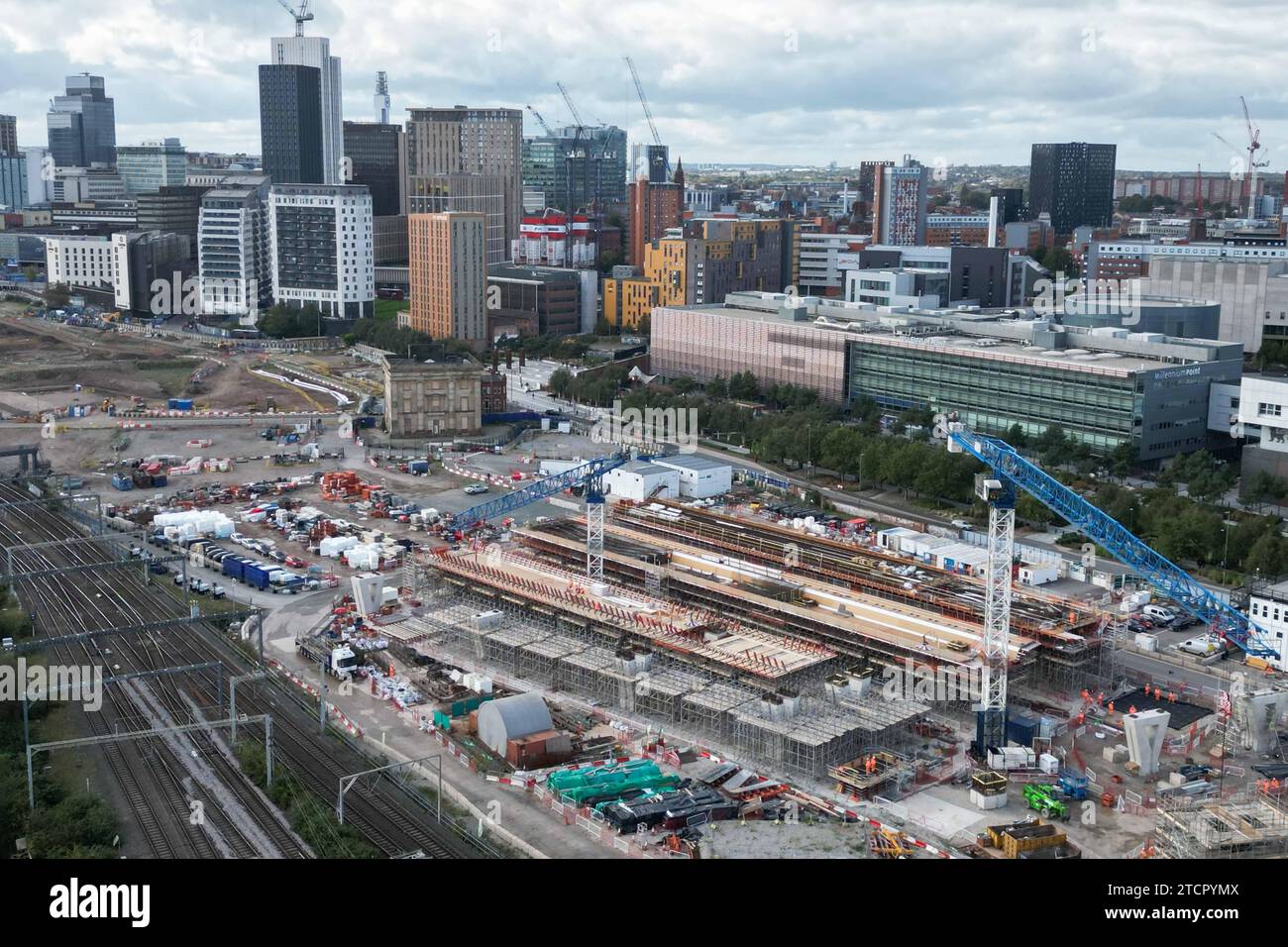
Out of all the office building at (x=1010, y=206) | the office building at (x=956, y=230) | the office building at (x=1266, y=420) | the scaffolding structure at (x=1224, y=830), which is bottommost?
the scaffolding structure at (x=1224, y=830)

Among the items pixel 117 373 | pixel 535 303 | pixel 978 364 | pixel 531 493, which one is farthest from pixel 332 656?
pixel 535 303

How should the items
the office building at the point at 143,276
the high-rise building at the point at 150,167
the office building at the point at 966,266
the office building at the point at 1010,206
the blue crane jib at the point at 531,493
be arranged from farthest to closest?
the high-rise building at the point at 150,167
the office building at the point at 1010,206
the office building at the point at 143,276
the office building at the point at 966,266
the blue crane jib at the point at 531,493

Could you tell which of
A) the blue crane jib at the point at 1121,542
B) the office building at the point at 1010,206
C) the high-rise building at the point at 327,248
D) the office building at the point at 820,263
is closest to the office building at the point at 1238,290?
the office building at the point at 820,263

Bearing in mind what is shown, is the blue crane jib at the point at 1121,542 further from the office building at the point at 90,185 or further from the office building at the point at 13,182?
the office building at the point at 13,182

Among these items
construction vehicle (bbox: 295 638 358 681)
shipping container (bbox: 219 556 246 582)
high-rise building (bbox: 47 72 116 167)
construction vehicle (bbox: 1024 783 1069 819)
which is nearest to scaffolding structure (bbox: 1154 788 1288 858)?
construction vehicle (bbox: 1024 783 1069 819)

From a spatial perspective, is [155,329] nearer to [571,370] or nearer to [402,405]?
[571,370]

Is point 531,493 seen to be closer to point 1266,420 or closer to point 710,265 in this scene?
point 1266,420
